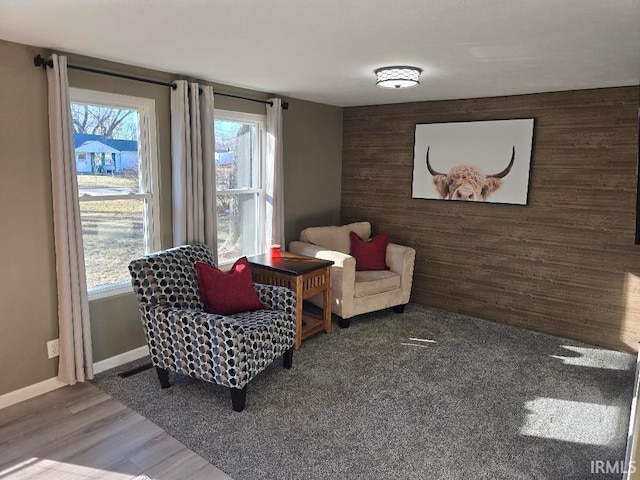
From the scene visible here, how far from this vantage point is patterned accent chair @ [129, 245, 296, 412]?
9.27 feet

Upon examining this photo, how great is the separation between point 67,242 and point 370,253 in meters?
2.80

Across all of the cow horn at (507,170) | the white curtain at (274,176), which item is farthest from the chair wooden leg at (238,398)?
the cow horn at (507,170)

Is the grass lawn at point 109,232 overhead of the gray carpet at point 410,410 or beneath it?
overhead

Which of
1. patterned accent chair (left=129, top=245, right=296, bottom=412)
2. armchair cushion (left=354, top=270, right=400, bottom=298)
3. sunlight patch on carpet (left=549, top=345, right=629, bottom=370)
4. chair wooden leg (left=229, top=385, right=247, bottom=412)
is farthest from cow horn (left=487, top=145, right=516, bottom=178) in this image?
chair wooden leg (left=229, top=385, right=247, bottom=412)

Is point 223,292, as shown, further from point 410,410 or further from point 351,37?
point 351,37

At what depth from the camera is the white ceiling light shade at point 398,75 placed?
320cm

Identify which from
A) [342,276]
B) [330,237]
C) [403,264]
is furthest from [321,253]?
[403,264]

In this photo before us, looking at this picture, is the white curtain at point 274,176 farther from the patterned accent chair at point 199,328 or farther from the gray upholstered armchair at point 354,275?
the patterned accent chair at point 199,328

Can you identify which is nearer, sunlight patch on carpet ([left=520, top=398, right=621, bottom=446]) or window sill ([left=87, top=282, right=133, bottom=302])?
sunlight patch on carpet ([left=520, top=398, right=621, bottom=446])

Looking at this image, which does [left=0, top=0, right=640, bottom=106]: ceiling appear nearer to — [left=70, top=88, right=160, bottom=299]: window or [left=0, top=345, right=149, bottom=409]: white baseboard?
[left=70, top=88, right=160, bottom=299]: window

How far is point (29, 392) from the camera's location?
3023mm

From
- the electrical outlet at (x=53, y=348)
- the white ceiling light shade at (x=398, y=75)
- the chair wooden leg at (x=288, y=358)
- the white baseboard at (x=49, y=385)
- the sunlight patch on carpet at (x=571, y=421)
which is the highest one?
the white ceiling light shade at (x=398, y=75)

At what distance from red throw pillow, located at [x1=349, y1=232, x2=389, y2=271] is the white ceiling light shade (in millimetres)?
1884

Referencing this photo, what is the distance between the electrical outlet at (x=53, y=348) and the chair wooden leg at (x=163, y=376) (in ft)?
2.30
